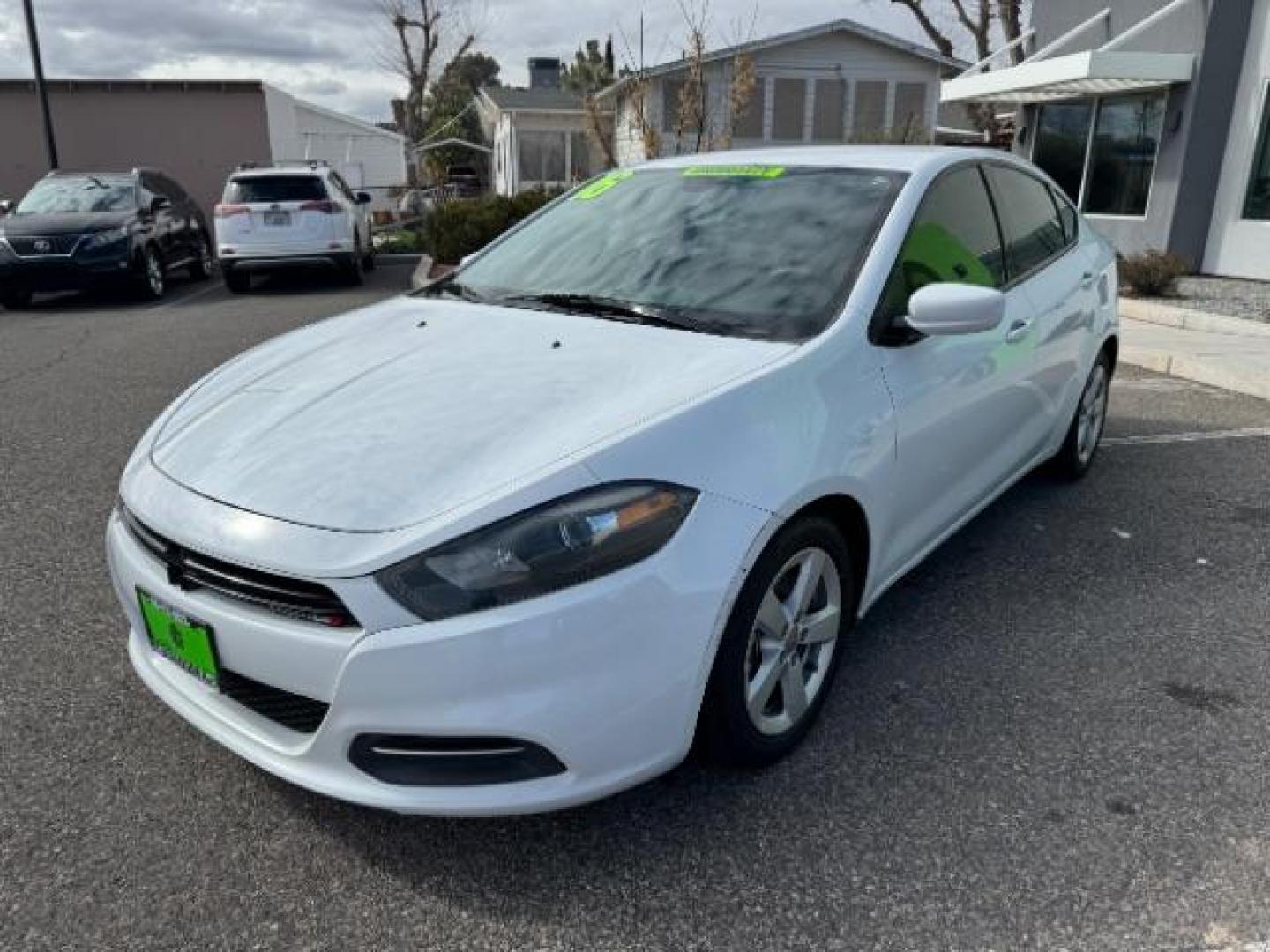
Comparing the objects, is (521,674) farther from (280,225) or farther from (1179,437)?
(280,225)

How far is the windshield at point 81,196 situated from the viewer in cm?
1266

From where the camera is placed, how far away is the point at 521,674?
6.27 feet

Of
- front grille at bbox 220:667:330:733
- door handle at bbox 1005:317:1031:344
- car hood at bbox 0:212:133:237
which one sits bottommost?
car hood at bbox 0:212:133:237

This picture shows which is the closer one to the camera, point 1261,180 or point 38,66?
point 1261,180

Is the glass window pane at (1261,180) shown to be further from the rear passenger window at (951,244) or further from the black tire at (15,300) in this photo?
the black tire at (15,300)

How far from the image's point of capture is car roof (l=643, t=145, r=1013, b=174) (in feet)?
10.8

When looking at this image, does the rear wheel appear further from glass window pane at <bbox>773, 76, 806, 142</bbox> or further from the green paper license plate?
glass window pane at <bbox>773, 76, 806, 142</bbox>

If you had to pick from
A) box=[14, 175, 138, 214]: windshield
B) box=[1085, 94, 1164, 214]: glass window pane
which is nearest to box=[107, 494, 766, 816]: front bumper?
box=[14, 175, 138, 214]: windshield

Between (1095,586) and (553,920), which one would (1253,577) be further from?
(553,920)

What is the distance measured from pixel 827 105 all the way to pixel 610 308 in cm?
2710

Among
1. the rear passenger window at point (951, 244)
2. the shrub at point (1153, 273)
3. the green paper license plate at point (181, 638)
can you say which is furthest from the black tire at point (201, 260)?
the green paper license plate at point (181, 638)

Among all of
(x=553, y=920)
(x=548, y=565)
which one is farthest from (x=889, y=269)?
(x=553, y=920)

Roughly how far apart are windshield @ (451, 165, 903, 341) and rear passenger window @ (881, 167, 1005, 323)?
0.14 m

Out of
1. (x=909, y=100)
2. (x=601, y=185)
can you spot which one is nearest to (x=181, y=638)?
(x=601, y=185)
